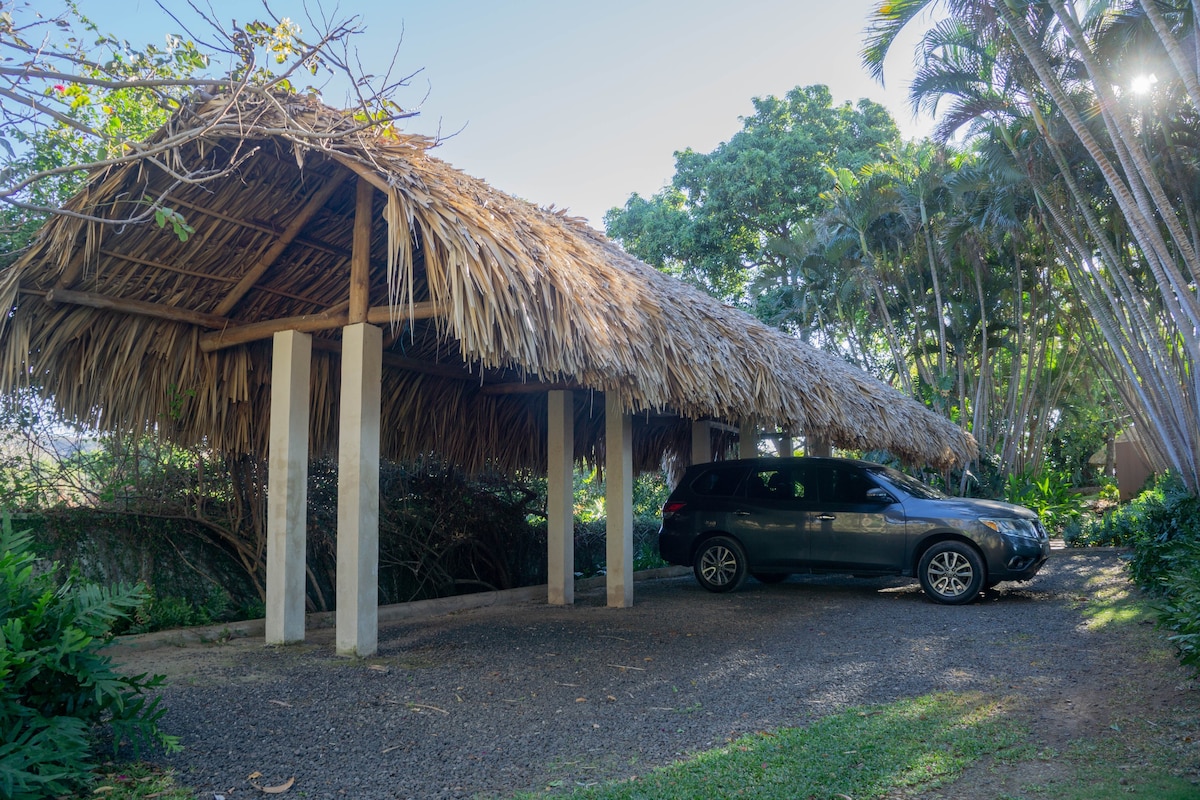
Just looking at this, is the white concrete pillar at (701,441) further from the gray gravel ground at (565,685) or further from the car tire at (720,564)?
the gray gravel ground at (565,685)

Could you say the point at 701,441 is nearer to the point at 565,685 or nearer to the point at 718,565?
the point at 718,565

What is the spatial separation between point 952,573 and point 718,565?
2.74m

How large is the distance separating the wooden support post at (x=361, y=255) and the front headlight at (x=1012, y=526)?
6.70 metres

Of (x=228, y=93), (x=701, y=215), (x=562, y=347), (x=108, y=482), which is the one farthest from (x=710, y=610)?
(x=701, y=215)

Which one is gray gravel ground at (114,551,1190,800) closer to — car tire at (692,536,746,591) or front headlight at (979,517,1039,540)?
front headlight at (979,517,1039,540)

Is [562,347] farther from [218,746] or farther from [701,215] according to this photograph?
[701,215]

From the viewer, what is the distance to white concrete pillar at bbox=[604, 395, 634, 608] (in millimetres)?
9359

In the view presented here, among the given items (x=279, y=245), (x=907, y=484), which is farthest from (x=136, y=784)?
(x=907, y=484)

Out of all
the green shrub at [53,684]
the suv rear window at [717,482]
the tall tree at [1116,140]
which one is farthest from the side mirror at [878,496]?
the green shrub at [53,684]

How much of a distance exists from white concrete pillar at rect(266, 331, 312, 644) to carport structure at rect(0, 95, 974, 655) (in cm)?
2

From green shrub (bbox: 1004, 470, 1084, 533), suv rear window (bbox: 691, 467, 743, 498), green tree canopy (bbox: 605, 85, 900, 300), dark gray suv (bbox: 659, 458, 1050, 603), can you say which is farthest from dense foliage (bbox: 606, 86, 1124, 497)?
suv rear window (bbox: 691, 467, 743, 498)

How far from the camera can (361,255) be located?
6898 mm

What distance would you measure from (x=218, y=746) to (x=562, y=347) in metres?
3.23

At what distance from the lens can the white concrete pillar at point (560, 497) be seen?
32.2ft
